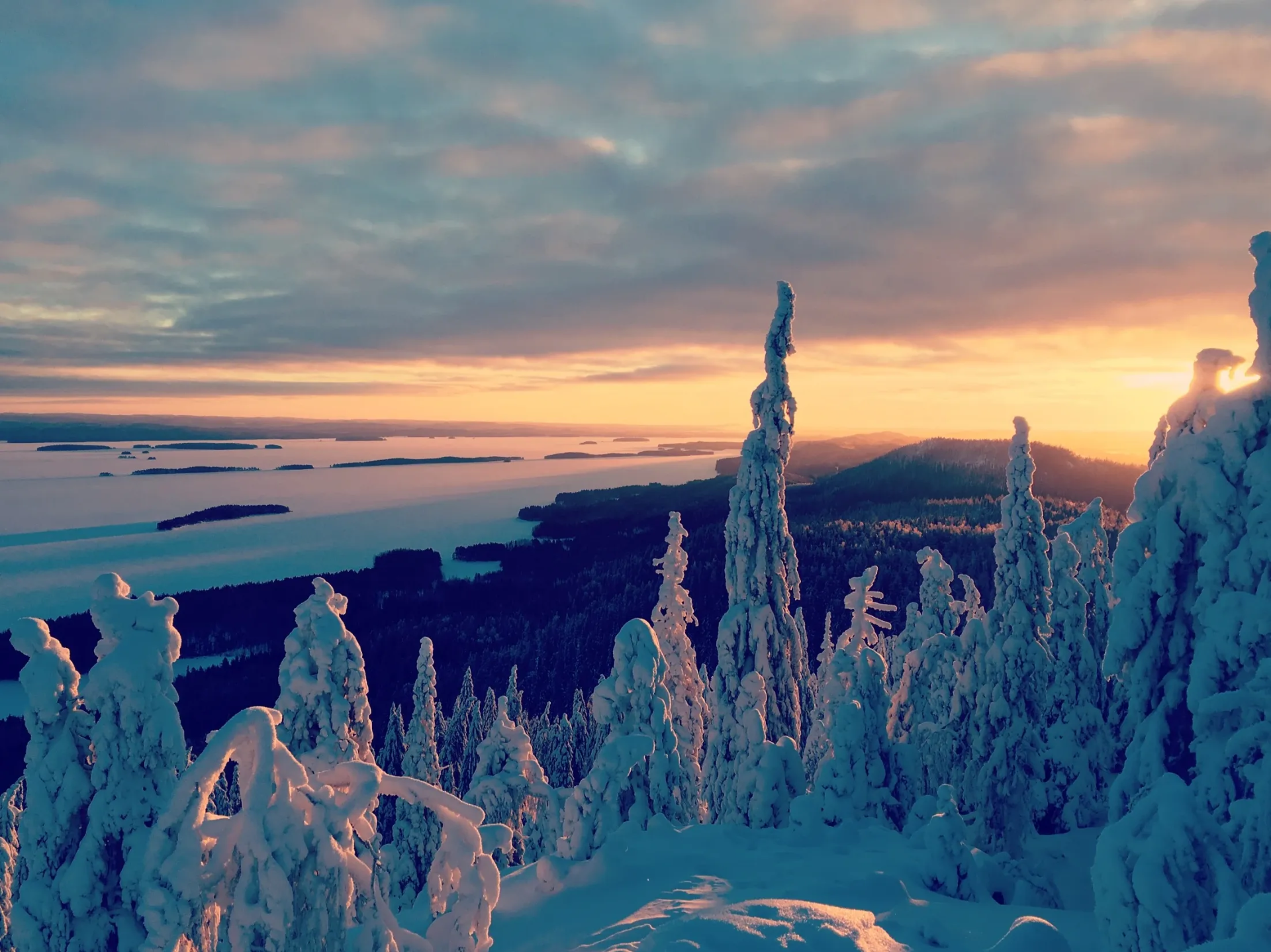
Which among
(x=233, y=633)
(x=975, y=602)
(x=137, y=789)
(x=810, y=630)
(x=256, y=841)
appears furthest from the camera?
(x=233, y=633)

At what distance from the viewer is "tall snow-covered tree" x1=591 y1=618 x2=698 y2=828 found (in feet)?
49.3

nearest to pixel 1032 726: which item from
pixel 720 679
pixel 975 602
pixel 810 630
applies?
pixel 720 679

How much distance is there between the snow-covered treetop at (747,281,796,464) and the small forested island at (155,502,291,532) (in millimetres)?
159504

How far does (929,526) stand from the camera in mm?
118625

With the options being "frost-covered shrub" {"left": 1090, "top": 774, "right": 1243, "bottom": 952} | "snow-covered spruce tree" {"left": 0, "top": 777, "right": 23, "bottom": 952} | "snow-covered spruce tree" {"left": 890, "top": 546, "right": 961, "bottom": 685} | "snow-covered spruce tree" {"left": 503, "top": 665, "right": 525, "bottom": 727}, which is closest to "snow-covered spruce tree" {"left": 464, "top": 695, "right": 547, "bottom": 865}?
"snow-covered spruce tree" {"left": 503, "top": 665, "right": 525, "bottom": 727}

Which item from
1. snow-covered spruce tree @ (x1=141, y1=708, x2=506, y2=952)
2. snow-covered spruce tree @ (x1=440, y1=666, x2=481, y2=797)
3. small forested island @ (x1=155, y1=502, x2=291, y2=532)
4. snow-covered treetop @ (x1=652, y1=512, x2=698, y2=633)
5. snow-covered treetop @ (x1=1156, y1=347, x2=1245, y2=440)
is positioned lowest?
snow-covered spruce tree @ (x1=440, y1=666, x2=481, y2=797)

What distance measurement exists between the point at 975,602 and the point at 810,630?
4797 centimetres

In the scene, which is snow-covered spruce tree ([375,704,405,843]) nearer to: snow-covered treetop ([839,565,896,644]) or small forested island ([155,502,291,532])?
snow-covered treetop ([839,565,896,644])

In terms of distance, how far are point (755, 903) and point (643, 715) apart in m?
5.80

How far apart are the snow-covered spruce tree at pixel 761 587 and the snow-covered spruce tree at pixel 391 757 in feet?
74.1

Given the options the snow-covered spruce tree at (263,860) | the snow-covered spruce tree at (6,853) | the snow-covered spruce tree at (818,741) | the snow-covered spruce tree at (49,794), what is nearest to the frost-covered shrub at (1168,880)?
the snow-covered spruce tree at (263,860)

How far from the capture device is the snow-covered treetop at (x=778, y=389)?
21.0 metres

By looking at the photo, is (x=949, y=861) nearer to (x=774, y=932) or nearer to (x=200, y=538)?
(x=774, y=932)

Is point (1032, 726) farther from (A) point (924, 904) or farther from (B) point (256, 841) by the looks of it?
(B) point (256, 841)
